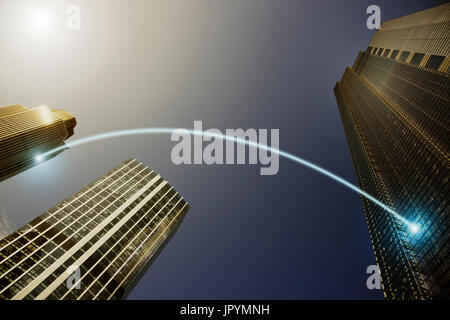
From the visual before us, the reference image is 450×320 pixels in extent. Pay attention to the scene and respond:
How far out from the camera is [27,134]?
66.2 m

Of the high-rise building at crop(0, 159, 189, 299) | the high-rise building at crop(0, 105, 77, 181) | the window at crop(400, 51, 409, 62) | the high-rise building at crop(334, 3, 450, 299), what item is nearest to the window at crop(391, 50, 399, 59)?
the high-rise building at crop(334, 3, 450, 299)

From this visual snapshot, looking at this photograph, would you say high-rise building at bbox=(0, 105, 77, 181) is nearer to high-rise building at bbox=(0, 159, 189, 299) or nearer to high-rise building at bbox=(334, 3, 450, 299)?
high-rise building at bbox=(0, 159, 189, 299)

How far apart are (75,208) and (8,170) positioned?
22484 millimetres

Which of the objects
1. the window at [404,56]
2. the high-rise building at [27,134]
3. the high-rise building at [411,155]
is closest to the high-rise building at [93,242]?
the high-rise building at [27,134]

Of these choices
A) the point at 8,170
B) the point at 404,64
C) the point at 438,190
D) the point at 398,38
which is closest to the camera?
the point at 8,170

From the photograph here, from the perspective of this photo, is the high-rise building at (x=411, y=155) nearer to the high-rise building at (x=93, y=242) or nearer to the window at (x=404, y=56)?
the window at (x=404, y=56)

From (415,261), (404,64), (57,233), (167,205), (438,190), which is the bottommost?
(167,205)

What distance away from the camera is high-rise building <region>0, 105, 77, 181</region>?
62000 millimetres

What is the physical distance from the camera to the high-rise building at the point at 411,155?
7250 centimetres

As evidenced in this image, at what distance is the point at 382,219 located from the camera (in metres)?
101

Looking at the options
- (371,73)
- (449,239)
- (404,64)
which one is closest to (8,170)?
(449,239)

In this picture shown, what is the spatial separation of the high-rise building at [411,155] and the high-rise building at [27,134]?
108236 mm

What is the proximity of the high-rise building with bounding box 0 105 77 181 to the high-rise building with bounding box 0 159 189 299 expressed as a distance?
17.0m

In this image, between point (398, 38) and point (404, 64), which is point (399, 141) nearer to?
point (404, 64)
